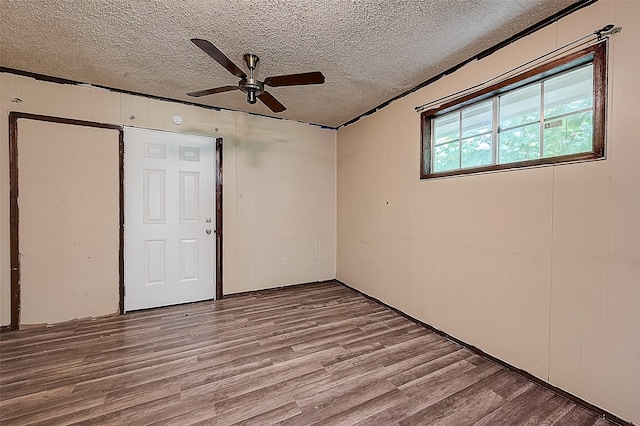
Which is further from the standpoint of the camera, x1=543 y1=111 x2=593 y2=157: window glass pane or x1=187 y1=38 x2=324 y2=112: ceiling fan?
x1=187 y1=38 x2=324 y2=112: ceiling fan

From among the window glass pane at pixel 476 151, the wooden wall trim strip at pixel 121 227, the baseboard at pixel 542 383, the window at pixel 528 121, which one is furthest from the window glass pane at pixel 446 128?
the wooden wall trim strip at pixel 121 227

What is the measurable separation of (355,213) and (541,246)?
236 cm

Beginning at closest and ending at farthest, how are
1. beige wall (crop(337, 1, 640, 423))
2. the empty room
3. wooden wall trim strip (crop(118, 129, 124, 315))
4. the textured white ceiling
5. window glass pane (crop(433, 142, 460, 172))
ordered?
beige wall (crop(337, 1, 640, 423)), the empty room, the textured white ceiling, window glass pane (crop(433, 142, 460, 172)), wooden wall trim strip (crop(118, 129, 124, 315))

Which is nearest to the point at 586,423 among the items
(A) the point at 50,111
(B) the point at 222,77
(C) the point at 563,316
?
(C) the point at 563,316

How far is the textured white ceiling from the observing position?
5.82 ft

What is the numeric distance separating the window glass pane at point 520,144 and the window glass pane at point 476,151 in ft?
0.37

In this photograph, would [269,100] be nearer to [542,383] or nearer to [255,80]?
[255,80]

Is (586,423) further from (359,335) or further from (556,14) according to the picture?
(556,14)

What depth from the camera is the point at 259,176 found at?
12.7 ft

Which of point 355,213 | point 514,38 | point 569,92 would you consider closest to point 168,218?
point 355,213

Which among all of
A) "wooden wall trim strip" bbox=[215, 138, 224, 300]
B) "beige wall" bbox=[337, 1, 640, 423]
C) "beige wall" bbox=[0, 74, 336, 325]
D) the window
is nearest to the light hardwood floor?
"beige wall" bbox=[337, 1, 640, 423]

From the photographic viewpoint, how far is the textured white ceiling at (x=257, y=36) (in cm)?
177

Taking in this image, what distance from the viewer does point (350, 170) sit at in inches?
162

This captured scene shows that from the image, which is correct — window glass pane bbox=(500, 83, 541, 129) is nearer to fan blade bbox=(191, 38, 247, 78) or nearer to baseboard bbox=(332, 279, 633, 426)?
baseboard bbox=(332, 279, 633, 426)
